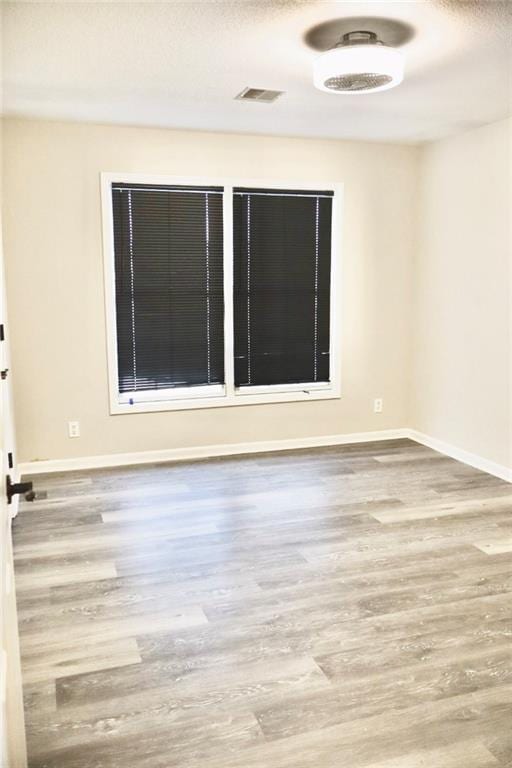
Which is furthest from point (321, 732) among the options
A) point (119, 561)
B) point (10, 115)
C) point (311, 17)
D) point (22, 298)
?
point (10, 115)

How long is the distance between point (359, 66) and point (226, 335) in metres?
2.51

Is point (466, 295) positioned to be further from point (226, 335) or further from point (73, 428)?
point (73, 428)

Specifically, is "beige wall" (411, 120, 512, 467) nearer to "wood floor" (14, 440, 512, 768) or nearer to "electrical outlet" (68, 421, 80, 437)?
"wood floor" (14, 440, 512, 768)

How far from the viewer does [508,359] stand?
4484 mm

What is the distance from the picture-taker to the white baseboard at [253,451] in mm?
4680

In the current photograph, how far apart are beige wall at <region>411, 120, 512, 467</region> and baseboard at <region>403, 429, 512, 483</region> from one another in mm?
45

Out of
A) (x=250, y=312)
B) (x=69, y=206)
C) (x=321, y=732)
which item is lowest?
(x=321, y=732)

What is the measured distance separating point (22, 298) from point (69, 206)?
0.72 meters

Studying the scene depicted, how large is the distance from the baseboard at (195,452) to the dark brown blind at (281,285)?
0.50m

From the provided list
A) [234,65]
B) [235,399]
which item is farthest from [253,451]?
[234,65]

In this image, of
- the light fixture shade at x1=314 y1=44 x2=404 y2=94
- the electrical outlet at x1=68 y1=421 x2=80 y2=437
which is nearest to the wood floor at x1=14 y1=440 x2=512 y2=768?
the electrical outlet at x1=68 y1=421 x2=80 y2=437

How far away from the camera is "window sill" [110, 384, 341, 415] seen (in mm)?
4898

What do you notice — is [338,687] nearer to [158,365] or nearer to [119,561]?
[119,561]

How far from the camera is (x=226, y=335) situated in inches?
200
